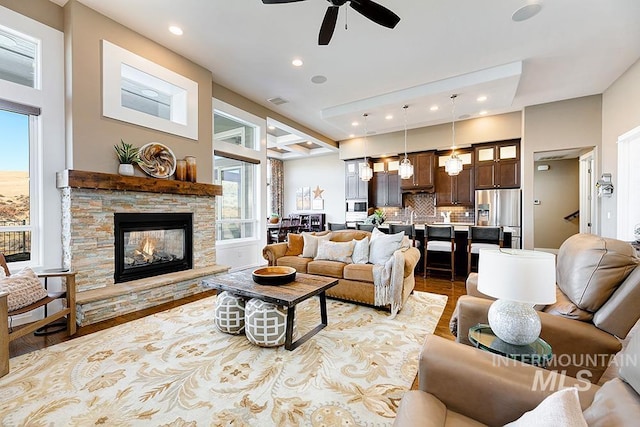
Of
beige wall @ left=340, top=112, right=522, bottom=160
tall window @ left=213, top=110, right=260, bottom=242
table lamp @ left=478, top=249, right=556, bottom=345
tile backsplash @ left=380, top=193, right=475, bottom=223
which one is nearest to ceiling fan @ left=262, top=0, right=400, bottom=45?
table lamp @ left=478, top=249, right=556, bottom=345

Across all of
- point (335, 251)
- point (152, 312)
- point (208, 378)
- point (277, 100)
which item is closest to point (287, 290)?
point (208, 378)

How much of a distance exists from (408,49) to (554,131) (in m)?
3.82

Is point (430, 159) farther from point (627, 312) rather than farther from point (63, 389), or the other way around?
point (63, 389)

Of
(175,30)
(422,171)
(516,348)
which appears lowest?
(516,348)

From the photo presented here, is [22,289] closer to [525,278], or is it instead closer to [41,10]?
[41,10]

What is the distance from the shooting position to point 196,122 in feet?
13.9

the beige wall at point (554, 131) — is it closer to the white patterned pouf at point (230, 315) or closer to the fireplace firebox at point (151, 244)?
the white patterned pouf at point (230, 315)

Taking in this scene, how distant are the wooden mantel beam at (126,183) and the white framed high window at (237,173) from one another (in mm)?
856

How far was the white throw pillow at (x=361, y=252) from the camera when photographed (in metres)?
3.76

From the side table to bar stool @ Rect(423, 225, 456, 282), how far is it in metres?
3.61

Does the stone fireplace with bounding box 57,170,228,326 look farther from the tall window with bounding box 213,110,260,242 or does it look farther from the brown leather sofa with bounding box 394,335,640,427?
the brown leather sofa with bounding box 394,335,640,427

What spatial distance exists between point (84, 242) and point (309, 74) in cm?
385

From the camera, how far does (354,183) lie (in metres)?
8.07

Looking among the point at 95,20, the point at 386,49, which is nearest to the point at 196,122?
the point at 95,20
